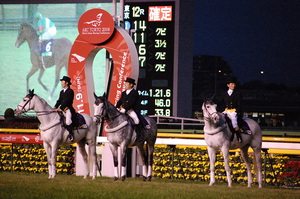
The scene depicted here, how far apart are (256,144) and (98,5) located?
19.7m

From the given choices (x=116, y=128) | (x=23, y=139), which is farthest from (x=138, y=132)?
(x=23, y=139)

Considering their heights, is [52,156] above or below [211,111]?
below

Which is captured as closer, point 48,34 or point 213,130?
point 213,130

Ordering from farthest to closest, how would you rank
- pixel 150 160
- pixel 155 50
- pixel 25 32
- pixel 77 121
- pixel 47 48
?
pixel 25 32 < pixel 47 48 < pixel 155 50 < pixel 150 160 < pixel 77 121

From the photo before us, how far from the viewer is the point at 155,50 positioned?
31469 millimetres

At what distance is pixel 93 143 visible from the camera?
15836 millimetres

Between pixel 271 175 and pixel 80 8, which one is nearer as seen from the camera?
pixel 271 175

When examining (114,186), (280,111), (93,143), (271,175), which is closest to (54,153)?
(93,143)

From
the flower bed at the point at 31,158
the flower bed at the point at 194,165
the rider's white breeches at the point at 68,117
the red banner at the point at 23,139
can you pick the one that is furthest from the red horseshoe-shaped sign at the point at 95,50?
the rider's white breeches at the point at 68,117

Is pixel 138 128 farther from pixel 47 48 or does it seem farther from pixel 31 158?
pixel 47 48

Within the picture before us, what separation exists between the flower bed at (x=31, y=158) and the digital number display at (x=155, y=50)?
13.1 metres

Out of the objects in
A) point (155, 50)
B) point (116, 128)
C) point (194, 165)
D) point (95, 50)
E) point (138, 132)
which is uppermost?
point (155, 50)

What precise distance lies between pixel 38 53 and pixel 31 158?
14.5 meters

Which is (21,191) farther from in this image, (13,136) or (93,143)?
(13,136)
